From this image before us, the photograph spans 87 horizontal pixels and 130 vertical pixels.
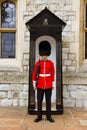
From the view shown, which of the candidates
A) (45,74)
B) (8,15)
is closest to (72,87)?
(45,74)

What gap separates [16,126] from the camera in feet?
16.2

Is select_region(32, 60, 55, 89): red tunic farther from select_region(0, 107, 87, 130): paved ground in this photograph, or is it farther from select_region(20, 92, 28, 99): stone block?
select_region(20, 92, 28, 99): stone block

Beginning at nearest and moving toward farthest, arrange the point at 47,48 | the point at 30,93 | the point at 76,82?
the point at 47,48
the point at 30,93
the point at 76,82

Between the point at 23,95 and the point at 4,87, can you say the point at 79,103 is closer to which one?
the point at 23,95

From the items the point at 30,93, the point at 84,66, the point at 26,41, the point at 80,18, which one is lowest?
the point at 30,93

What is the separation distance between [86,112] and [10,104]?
64.4 inches

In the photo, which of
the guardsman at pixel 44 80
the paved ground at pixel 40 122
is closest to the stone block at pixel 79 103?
the paved ground at pixel 40 122

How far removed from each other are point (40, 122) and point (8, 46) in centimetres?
222

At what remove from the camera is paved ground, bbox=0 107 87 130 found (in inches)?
193

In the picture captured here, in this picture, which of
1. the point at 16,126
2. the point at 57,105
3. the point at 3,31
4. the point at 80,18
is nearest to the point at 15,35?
the point at 3,31

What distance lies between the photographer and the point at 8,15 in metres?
6.76

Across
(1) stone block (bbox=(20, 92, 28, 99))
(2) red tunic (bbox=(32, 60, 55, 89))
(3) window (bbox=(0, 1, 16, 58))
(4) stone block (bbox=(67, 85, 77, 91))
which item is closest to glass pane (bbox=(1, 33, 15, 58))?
(3) window (bbox=(0, 1, 16, 58))

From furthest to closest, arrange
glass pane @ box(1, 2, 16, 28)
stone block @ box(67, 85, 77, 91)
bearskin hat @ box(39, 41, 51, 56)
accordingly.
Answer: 1. glass pane @ box(1, 2, 16, 28)
2. stone block @ box(67, 85, 77, 91)
3. bearskin hat @ box(39, 41, 51, 56)

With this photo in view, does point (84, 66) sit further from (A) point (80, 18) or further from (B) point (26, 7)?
(B) point (26, 7)
